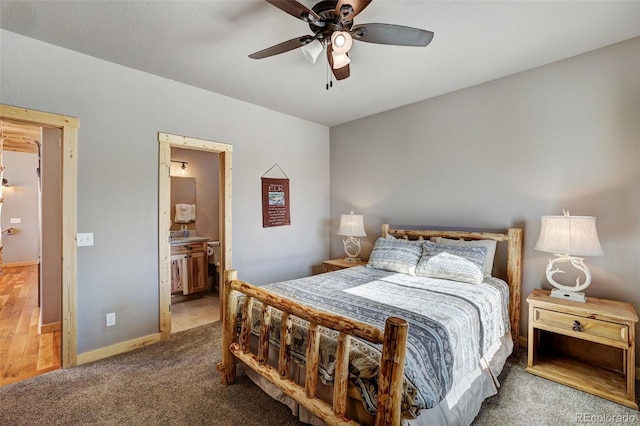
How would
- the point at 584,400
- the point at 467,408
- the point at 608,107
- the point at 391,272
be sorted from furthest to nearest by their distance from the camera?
the point at 391,272
the point at 608,107
the point at 584,400
the point at 467,408

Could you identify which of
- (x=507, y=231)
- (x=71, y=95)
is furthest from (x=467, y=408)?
(x=71, y=95)

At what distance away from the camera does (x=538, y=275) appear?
9.19 feet

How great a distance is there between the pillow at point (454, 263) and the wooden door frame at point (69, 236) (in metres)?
3.24

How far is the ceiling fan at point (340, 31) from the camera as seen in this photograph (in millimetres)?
1653

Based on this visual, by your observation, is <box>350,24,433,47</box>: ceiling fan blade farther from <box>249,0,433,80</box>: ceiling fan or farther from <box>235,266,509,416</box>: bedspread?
<box>235,266,509,416</box>: bedspread

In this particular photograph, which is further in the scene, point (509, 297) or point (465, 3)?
point (509, 297)

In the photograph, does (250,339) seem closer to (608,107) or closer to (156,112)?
(156,112)

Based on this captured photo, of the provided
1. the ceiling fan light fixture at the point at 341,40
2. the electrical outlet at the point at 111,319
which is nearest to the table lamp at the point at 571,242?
the ceiling fan light fixture at the point at 341,40

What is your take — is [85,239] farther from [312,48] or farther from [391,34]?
[391,34]

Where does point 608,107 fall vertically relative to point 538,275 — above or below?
above

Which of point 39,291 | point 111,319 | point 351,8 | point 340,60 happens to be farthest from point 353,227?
point 39,291

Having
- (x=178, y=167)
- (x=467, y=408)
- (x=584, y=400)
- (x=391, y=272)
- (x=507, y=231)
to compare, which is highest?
(x=178, y=167)

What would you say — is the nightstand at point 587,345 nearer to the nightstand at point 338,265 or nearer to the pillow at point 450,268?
the pillow at point 450,268

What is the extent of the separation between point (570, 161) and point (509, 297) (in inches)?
55.2
